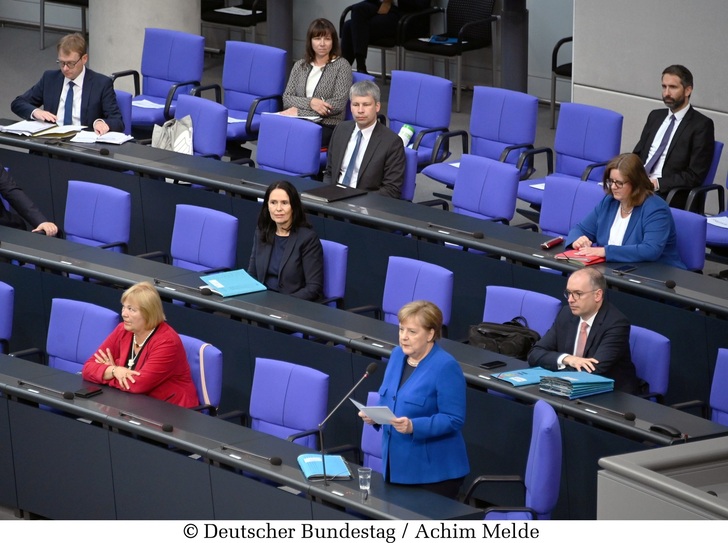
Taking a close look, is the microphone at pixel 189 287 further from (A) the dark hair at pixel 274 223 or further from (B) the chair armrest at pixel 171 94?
(B) the chair armrest at pixel 171 94

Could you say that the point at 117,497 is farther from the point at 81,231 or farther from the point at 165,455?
the point at 81,231

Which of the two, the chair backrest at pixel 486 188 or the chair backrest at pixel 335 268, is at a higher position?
the chair backrest at pixel 486 188

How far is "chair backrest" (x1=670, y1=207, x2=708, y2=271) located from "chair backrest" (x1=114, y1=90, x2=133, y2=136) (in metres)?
3.95

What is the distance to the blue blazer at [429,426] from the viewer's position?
5.18 meters

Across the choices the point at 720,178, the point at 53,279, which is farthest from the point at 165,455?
the point at 720,178

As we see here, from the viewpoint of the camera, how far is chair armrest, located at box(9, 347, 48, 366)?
21.4 ft

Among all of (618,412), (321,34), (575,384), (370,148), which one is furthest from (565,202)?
(321,34)

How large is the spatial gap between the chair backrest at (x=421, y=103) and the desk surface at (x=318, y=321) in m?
2.47

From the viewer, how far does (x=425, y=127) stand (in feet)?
30.0

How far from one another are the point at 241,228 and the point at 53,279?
4.03ft

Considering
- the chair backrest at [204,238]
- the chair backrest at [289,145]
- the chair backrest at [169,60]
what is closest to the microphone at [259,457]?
the chair backrest at [204,238]

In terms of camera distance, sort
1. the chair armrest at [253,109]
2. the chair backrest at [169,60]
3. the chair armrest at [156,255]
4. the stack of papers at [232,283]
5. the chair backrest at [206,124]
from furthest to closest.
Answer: the chair backrest at [169,60] → the chair armrest at [253,109] → the chair backrest at [206,124] → the chair armrest at [156,255] → the stack of papers at [232,283]

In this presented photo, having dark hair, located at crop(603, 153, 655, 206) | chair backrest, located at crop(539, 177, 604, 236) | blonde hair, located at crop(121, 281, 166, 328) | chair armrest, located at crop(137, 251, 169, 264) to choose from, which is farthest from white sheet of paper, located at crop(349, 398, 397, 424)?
chair armrest, located at crop(137, 251, 169, 264)

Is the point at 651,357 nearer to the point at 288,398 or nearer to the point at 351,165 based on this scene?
the point at 288,398
